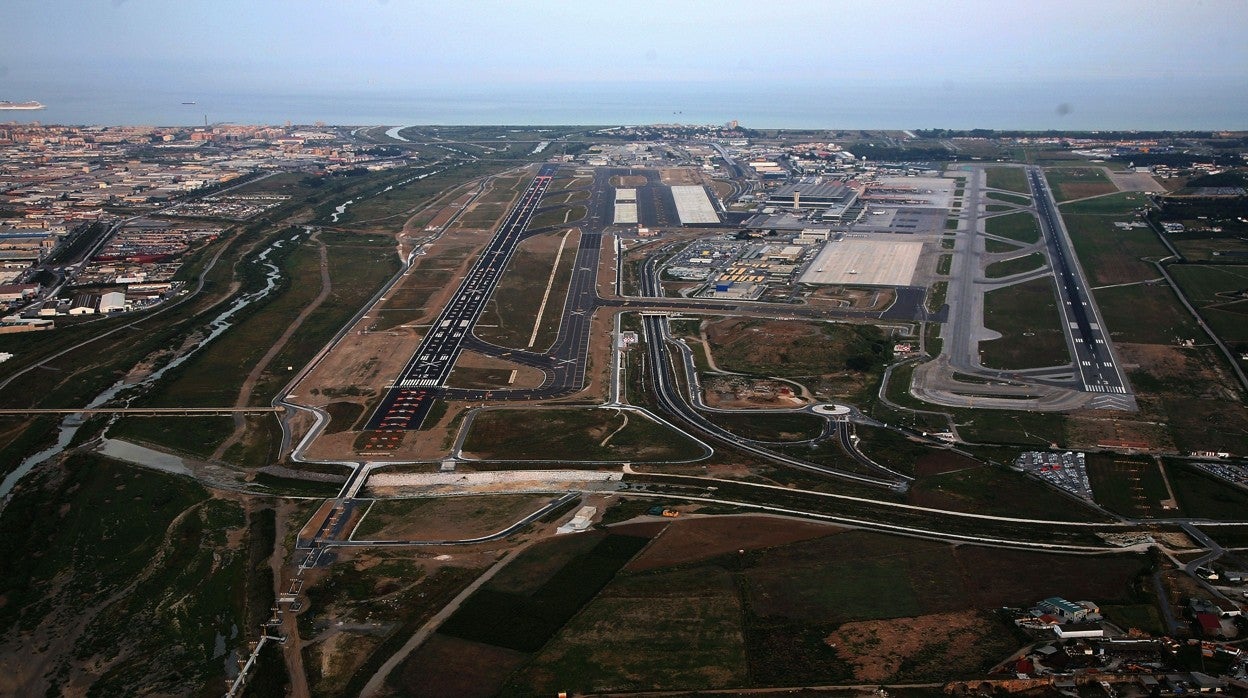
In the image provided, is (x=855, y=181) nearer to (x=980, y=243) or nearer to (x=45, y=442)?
(x=980, y=243)

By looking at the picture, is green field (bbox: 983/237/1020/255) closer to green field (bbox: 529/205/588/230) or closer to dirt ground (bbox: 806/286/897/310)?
dirt ground (bbox: 806/286/897/310)

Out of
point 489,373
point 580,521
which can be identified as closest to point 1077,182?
point 489,373

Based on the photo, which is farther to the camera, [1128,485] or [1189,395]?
[1189,395]

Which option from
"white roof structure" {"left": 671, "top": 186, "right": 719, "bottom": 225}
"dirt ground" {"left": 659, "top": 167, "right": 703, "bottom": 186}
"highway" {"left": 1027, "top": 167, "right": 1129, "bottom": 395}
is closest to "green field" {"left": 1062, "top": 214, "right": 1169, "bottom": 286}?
"highway" {"left": 1027, "top": 167, "right": 1129, "bottom": 395}

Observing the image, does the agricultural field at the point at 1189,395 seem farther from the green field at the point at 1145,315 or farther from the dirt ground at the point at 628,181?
the dirt ground at the point at 628,181

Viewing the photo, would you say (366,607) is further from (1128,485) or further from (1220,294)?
(1220,294)

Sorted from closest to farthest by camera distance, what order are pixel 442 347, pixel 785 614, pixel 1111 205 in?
pixel 785 614
pixel 442 347
pixel 1111 205
